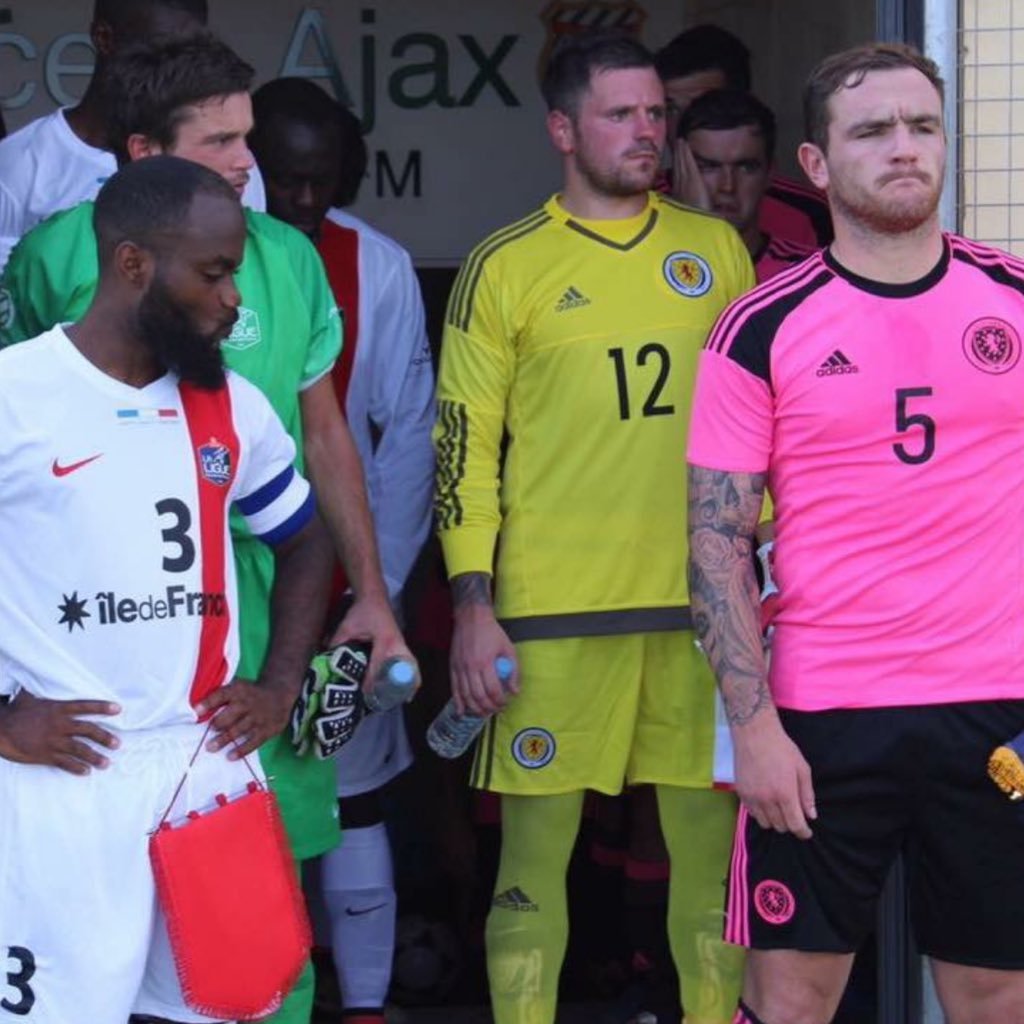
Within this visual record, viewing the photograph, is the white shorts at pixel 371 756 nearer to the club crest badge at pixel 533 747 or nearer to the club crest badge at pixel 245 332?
the club crest badge at pixel 533 747

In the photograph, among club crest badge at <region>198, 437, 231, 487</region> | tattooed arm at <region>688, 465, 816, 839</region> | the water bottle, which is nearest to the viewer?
club crest badge at <region>198, 437, 231, 487</region>

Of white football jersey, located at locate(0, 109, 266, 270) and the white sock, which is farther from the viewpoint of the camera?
the white sock

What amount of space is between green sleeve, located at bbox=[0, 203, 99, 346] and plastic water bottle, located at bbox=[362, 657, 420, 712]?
0.78m

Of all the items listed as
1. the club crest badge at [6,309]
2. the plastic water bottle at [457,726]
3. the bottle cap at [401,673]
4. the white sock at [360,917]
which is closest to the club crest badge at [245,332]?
the club crest badge at [6,309]

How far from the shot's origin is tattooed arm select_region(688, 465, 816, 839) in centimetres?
375

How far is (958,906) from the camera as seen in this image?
3.79 m

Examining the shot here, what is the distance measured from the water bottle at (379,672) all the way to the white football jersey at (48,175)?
1060 mm

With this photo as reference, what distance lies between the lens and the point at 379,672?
4012 millimetres

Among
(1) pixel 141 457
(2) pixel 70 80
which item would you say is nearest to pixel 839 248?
(1) pixel 141 457

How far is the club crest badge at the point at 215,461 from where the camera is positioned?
11.7 ft

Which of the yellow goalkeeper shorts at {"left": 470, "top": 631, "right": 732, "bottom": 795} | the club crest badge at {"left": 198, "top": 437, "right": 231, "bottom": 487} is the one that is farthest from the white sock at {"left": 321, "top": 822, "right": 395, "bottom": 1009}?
the club crest badge at {"left": 198, "top": 437, "right": 231, "bottom": 487}

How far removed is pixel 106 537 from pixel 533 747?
132cm

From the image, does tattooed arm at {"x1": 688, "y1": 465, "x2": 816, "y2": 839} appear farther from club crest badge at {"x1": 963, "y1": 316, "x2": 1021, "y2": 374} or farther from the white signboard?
the white signboard

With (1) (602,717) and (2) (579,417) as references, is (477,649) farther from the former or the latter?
(2) (579,417)
